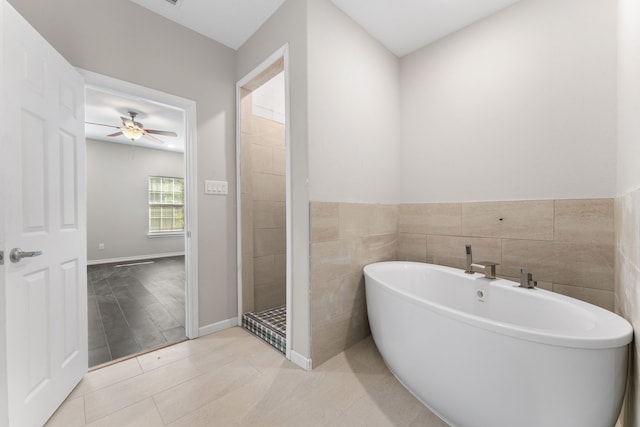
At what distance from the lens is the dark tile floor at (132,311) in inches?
81.4

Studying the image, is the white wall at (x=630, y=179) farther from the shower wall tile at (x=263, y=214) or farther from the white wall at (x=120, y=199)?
the white wall at (x=120, y=199)

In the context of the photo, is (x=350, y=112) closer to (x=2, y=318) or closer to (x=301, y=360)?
(x=301, y=360)

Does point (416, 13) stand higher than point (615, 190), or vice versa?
point (416, 13)

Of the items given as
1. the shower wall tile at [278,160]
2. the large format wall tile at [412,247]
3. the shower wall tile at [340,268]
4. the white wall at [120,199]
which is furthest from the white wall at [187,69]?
the white wall at [120,199]

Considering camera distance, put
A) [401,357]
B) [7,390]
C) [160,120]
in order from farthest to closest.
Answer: [160,120], [401,357], [7,390]

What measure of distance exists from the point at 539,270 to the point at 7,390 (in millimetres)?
2981

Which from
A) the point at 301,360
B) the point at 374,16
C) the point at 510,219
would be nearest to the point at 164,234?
the point at 301,360

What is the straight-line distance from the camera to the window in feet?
20.2

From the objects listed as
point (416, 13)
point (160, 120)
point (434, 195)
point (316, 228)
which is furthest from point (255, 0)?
point (160, 120)

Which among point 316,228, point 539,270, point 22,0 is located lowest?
point 539,270

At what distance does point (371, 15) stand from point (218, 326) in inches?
117

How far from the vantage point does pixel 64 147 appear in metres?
1.49

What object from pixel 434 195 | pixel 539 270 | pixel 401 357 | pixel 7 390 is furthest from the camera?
pixel 434 195

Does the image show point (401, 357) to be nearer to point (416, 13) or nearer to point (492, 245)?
point (492, 245)
